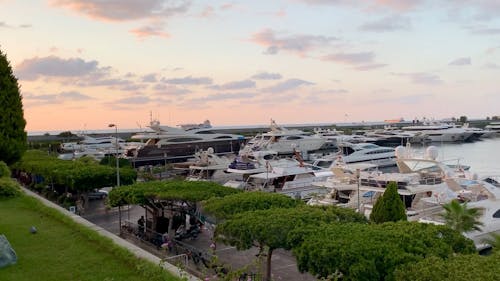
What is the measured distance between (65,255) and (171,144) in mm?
57101

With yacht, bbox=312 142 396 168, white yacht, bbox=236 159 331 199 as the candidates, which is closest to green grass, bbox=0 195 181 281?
white yacht, bbox=236 159 331 199

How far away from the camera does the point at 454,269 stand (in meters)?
9.76

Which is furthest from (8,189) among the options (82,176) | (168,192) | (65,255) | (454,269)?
(454,269)

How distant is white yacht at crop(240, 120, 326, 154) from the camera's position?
238 feet

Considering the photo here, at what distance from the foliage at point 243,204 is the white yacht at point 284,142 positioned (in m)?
50.5

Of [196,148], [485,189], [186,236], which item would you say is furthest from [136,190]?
[196,148]

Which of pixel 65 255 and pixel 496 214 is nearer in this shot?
pixel 65 255

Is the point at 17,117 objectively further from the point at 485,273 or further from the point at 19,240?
the point at 485,273

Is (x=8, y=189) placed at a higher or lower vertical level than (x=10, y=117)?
lower

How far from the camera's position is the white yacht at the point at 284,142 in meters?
72.4

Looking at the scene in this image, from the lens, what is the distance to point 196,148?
71.3 meters

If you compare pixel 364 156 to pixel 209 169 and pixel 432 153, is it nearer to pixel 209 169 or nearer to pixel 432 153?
pixel 209 169

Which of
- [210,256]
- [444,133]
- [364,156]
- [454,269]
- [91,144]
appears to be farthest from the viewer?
[444,133]

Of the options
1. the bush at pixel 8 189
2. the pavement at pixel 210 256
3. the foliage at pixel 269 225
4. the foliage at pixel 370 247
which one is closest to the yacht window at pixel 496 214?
the pavement at pixel 210 256
